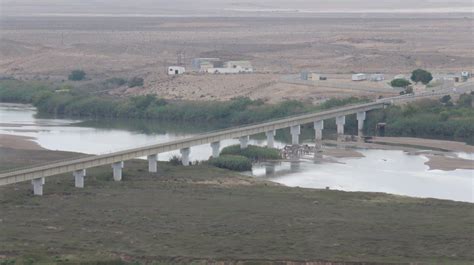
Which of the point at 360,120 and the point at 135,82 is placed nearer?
the point at 360,120

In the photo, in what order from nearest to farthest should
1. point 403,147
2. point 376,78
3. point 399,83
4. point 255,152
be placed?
point 255,152, point 403,147, point 399,83, point 376,78

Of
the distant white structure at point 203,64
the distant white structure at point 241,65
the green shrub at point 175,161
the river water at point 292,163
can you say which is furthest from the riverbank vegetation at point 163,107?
the green shrub at point 175,161

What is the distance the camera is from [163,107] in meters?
71.5

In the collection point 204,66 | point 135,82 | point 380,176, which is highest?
point 204,66

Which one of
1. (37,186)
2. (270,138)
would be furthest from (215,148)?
(37,186)

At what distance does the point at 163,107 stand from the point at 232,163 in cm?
2209

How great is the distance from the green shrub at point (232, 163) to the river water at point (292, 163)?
1.26 ft

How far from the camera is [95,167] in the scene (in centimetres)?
4766

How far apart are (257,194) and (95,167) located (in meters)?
7.56

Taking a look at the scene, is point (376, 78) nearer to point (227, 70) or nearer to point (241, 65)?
point (227, 70)

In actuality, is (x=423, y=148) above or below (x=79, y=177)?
above

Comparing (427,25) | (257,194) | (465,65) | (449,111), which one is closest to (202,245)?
(257,194)

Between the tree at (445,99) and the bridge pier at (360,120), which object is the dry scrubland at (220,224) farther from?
→ the tree at (445,99)

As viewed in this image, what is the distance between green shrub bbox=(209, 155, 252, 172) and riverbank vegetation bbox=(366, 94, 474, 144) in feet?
42.5
